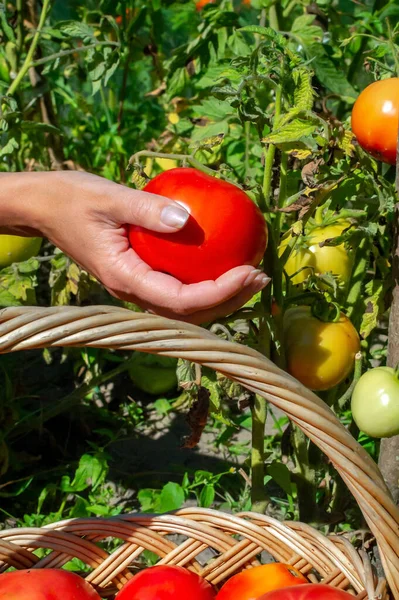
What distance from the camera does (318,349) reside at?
3.95ft

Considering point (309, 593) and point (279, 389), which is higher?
point (279, 389)

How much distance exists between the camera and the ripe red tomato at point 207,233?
1036 mm

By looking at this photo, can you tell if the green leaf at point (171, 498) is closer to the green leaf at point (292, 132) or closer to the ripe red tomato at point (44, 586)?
the ripe red tomato at point (44, 586)

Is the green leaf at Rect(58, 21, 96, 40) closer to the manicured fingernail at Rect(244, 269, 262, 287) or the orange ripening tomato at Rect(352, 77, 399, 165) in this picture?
the orange ripening tomato at Rect(352, 77, 399, 165)

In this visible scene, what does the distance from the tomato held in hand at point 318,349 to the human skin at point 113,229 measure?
17 cm

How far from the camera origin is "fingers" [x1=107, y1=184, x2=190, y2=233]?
1.01 m

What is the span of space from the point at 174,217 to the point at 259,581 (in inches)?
19.6

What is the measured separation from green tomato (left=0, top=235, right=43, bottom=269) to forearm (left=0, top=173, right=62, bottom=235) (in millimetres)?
347

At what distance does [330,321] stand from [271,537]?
1.13 feet

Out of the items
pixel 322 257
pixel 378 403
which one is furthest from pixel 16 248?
pixel 378 403

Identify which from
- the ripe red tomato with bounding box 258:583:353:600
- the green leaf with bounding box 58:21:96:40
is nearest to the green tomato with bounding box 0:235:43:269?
the green leaf with bounding box 58:21:96:40

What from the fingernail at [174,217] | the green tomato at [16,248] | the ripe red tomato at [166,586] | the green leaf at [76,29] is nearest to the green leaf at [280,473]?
the ripe red tomato at [166,586]

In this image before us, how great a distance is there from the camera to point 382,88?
3.99ft

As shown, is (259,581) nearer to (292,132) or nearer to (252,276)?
(252,276)
